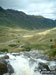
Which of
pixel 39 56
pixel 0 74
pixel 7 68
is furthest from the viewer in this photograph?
pixel 39 56

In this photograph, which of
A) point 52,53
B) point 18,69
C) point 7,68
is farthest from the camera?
point 18,69

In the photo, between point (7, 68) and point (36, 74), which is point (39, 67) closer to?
point (36, 74)

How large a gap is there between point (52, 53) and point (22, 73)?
31.3 meters

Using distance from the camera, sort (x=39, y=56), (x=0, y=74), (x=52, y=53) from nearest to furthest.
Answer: (x=52, y=53) < (x=0, y=74) < (x=39, y=56)

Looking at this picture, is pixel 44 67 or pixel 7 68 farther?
pixel 44 67

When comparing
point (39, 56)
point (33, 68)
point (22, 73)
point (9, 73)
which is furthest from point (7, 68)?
point (39, 56)

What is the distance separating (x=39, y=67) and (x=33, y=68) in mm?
1738

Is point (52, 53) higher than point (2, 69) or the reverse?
higher

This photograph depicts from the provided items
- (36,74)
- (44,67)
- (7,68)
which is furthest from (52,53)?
(44,67)

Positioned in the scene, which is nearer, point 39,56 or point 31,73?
point 31,73

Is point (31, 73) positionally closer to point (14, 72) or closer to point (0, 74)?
point (14, 72)

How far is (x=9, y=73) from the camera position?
44844 mm

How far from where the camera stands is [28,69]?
48.7 m

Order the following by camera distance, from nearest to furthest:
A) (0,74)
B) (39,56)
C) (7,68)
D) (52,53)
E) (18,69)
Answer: (52,53) → (0,74) → (7,68) → (18,69) → (39,56)
